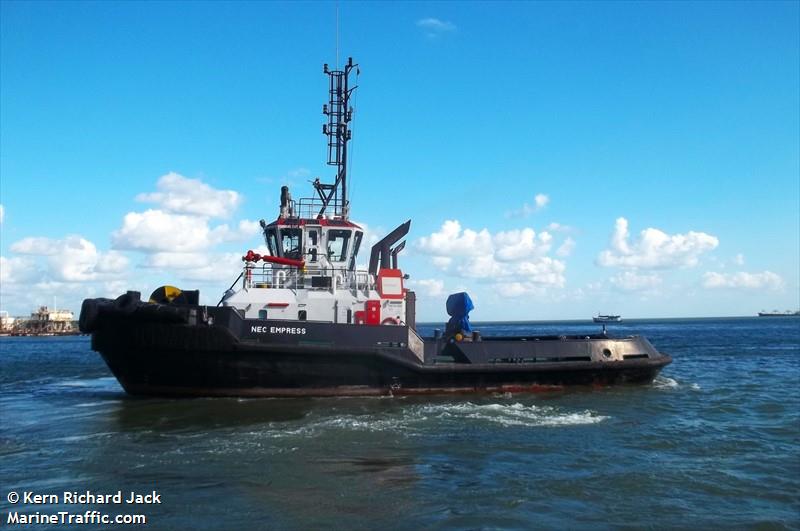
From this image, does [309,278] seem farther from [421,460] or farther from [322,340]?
[421,460]

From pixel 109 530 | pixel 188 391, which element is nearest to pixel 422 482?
pixel 109 530

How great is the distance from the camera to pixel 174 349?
11.1 metres

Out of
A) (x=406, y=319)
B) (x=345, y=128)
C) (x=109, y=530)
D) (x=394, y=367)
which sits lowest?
(x=109, y=530)

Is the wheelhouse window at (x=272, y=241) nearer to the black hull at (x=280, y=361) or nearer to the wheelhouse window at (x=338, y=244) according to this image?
the wheelhouse window at (x=338, y=244)

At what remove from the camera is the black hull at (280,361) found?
11.1m

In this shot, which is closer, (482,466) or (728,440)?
(482,466)

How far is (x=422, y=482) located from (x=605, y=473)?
7.25ft

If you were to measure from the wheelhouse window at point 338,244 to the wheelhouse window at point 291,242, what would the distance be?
0.71m

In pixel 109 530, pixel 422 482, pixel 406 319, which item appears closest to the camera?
pixel 109 530

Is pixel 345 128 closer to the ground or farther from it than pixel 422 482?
farther from it

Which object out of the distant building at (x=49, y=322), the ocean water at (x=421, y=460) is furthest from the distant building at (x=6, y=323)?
the ocean water at (x=421, y=460)

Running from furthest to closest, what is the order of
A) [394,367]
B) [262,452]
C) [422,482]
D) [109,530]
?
[394,367], [262,452], [422,482], [109,530]

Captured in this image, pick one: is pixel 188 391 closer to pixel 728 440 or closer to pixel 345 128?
pixel 345 128

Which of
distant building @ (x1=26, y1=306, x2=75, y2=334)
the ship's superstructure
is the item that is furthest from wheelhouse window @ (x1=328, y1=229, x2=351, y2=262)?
distant building @ (x1=26, y1=306, x2=75, y2=334)
